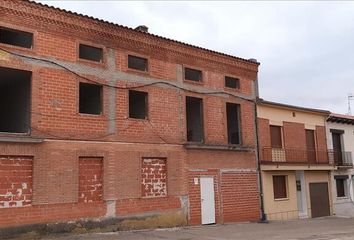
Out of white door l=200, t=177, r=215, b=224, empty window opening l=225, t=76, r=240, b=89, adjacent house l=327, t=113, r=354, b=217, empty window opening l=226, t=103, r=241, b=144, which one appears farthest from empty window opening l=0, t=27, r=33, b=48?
adjacent house l=327, t=113, r=354, b=217

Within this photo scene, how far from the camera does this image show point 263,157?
22859 mm

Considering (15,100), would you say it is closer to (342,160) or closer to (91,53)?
(91,53)

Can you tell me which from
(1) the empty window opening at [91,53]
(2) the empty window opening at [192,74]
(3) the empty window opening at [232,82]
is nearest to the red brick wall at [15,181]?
(1) the empty window opening at [91,53]

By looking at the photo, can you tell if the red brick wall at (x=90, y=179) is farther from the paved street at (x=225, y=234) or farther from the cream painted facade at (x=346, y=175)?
the cream painted facade at (x=346, y=175)

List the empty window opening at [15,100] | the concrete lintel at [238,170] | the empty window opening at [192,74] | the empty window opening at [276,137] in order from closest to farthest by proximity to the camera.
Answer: the empty window opening at [15,100]
the empty window opening at [192,74]
the concrete lintel at [238,170]
the empty window opening at [276,137]

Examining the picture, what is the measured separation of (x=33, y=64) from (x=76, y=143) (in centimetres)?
318

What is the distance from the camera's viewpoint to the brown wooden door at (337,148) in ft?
91.1

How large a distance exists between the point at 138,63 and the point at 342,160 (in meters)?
16.2

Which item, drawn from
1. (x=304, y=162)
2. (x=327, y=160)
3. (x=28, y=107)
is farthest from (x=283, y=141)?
(x=28, y=107)

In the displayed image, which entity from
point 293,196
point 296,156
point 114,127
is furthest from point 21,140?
point 296,156

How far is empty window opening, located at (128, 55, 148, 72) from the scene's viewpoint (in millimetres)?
18453

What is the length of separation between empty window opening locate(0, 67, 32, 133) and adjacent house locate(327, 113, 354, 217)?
1878cm

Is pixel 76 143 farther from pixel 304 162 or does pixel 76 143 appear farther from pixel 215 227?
pixel 304 162

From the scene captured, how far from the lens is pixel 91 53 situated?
683 inches
